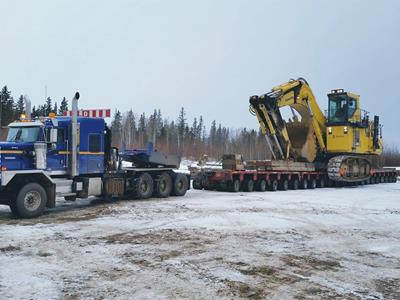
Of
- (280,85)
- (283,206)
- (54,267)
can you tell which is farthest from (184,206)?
(280,85)

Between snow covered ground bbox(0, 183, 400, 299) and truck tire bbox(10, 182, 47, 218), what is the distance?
0.34 m

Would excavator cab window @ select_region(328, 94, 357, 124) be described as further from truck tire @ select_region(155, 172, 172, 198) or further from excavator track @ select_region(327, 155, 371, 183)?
truck tire @ select_region(155, 172, 172, 198)

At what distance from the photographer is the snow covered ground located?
6098 millimetres

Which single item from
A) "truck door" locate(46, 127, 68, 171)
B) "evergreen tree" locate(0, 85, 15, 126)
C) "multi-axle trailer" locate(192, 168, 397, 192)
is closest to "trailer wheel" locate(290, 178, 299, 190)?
"multi-axle trailer" locate(192, 168, 397, 192)

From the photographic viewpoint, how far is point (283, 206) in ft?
51.5

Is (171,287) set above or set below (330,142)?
below

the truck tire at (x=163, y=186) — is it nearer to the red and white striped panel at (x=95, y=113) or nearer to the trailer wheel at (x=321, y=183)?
the red and white striped panel at (x=95, y=113)

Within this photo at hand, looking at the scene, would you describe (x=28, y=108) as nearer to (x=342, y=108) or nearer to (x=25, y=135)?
(x=25, y=135)

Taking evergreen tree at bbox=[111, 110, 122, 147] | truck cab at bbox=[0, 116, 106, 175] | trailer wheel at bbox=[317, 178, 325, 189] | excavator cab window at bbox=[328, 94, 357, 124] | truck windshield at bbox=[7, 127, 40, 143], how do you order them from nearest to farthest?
1. truck cab at bbox=[0, 116, 106, 175]
2. truck windshield at bbox=[7, 127, 40, 143]
3. excavator cab window at bbox=[328, 94, 357, 124]
4. trailer wheel at bbox=[317, 178, 325, 189]
5. evergreen tree at bbox=[111, 110, 122, 147]

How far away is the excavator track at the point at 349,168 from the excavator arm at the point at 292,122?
1.19 m

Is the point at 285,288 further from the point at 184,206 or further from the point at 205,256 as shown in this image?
the point at 184,206

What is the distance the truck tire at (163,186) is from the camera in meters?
17.9

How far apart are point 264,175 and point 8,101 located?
5282cm

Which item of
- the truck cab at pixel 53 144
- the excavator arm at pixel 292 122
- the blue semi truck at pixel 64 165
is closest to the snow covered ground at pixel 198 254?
the blue semi truck at pixel 64 165
